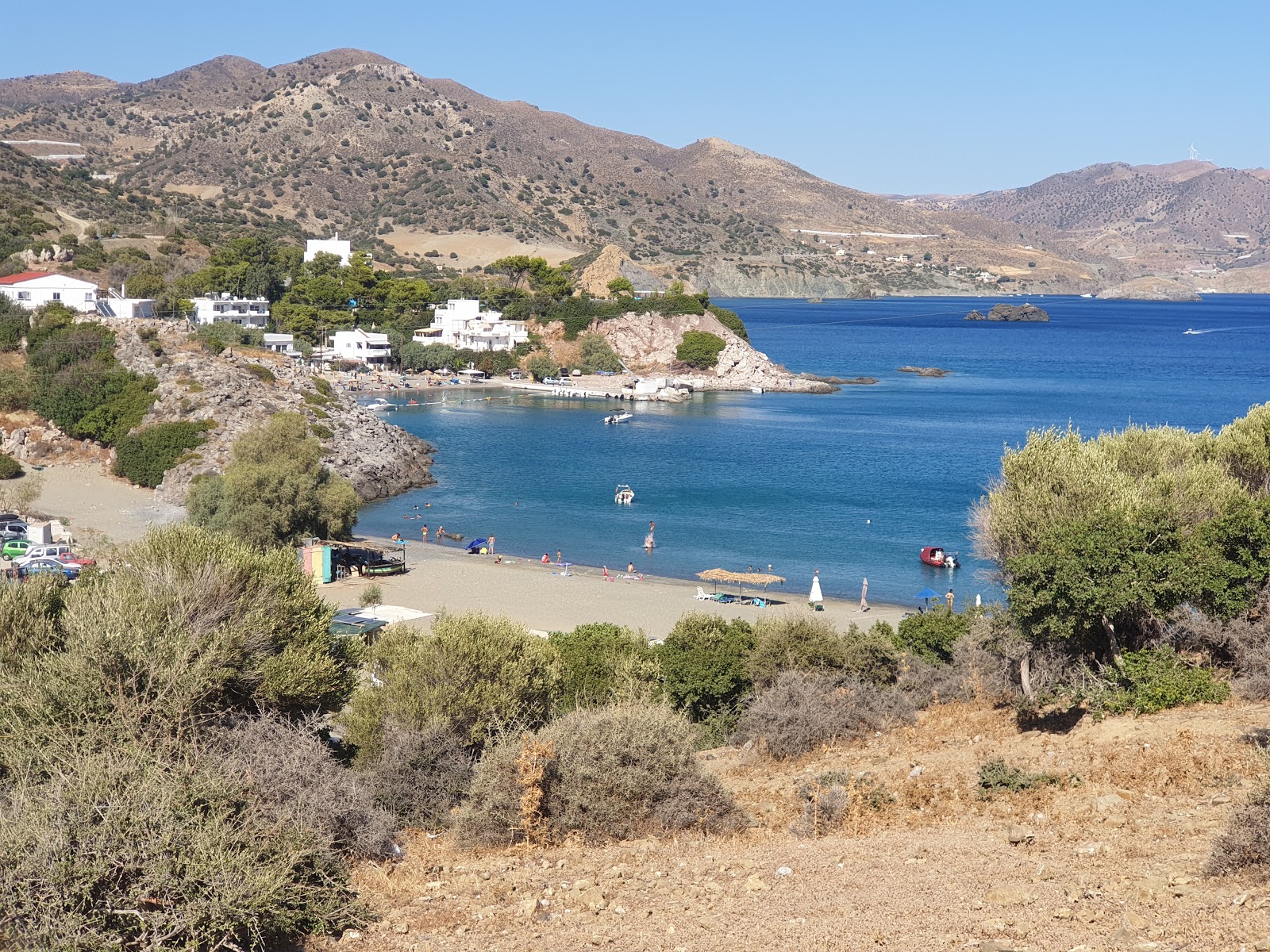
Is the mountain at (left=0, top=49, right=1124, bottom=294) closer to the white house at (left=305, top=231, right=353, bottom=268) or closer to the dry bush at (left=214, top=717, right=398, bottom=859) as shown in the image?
the white house at (left=305, top=231, right=353, bottom=268)

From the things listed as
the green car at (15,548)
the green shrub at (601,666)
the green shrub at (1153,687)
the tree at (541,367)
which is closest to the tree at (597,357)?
the tree at (541,367)

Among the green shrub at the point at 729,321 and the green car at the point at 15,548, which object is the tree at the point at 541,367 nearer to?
the green shrub at the point at 729,321

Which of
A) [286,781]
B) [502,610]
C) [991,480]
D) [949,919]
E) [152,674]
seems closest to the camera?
[949,919]

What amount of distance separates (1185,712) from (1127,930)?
619 cm

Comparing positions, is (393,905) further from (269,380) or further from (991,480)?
→ (269,380)

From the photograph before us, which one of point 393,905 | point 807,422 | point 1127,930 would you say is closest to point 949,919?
point 1127,930

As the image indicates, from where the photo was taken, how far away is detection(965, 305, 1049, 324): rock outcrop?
163 metres

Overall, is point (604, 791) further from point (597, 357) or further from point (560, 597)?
point (597, 357)

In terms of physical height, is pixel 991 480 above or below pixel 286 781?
above

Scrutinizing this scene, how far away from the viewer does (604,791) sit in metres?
10.1

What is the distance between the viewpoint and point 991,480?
64.0 feet

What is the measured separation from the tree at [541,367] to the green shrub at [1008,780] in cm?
7134

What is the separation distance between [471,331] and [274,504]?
5442 centimetres

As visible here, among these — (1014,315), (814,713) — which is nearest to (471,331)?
(814,713)
